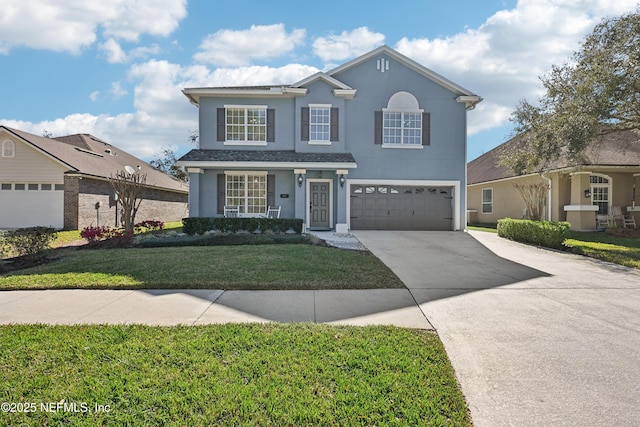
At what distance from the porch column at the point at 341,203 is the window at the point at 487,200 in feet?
43.2

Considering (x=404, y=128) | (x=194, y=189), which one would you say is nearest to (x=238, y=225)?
(x=194, y=189)

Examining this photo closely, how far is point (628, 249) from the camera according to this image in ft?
39.7

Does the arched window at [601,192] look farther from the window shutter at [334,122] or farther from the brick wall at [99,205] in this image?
the brick wall at [99,205]

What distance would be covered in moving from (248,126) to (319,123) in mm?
3299

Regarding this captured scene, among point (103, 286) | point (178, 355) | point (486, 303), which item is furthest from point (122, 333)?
point (486, 303)

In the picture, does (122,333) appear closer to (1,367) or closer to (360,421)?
(1,367)

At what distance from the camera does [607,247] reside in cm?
1248

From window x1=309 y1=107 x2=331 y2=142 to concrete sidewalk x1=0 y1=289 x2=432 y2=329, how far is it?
11256mm

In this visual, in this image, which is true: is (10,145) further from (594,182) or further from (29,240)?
(594,182)

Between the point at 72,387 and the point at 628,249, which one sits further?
the point at 628,249

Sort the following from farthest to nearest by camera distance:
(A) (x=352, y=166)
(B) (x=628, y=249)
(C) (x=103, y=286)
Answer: (A) (x=352, y=166) < (B) (x=628, y=249) < (C) (x=103, y=286)

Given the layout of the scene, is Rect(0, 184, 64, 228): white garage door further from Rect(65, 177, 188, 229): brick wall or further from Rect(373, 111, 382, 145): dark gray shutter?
Rect(373, 111, 382, 145): dark gray shutter

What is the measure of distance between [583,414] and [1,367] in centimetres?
533

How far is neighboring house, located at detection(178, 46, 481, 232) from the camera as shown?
16328 mm
